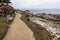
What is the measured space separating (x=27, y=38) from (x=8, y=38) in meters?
1.83

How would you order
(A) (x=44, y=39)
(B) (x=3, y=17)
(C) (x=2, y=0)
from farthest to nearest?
(C) (x=2, y=0) < (B) (x=3, y=17) < (A) (x=44, y=39)

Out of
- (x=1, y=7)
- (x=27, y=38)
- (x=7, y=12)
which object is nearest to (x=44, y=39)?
(x=27, y=38)

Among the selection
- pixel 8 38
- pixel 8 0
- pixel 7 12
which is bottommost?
pixel 8 0

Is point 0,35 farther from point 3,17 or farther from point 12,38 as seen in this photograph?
point 3,17

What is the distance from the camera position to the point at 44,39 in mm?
20422

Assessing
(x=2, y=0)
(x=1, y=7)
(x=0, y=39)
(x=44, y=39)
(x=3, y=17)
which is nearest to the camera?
(x=0, y=39)

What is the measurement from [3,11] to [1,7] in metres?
1.59

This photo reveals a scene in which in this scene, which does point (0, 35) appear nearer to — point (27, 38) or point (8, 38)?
point (8, 38)

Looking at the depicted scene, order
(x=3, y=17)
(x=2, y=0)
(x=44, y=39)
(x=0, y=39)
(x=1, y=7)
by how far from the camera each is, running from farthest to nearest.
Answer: (x=2, y=0) < (x=3, y=17) < (x=1, y=7) < (x=44, y=39) < (x=0, y=39)

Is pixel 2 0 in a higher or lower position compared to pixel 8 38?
lower

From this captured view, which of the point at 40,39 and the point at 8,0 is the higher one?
the point at 40,39

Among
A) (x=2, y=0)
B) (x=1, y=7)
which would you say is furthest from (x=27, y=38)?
(x=2, y=0)

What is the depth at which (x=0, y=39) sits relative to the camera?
1919 cm

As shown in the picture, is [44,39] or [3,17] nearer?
[44,39]
